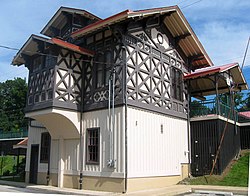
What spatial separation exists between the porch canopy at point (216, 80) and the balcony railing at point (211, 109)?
2.99ft

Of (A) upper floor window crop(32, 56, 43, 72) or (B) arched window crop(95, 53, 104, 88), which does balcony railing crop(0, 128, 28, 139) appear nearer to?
(A) upper floor window crop(32, 56, 43, 72)

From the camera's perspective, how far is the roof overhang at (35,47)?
14273mm

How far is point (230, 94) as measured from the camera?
19656mm

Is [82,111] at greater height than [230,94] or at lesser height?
lesser

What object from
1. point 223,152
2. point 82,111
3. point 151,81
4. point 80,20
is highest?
point 80,20

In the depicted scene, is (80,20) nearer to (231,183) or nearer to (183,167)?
(183,167)

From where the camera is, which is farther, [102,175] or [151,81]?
[151,81]

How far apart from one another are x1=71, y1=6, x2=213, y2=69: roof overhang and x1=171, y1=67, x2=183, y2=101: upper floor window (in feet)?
6.54

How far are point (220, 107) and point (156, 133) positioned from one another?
5.24 m

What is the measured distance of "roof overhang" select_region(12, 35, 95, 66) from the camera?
46.8 ft

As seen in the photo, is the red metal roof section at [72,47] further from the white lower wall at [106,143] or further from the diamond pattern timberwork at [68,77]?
the white lower wall at [106,143]

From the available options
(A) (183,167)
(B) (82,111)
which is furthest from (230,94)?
(B) (82,111)

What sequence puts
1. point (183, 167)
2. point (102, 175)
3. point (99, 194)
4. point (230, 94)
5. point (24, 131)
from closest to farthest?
1. point (99, 194)
2. point (102, 175)
3. point (183, 167)
4. point (230, 94)
5. point (24, 131)

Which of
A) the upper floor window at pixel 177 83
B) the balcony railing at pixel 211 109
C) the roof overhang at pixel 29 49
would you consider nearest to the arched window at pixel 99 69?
the roof overhang at pixel 29 49
